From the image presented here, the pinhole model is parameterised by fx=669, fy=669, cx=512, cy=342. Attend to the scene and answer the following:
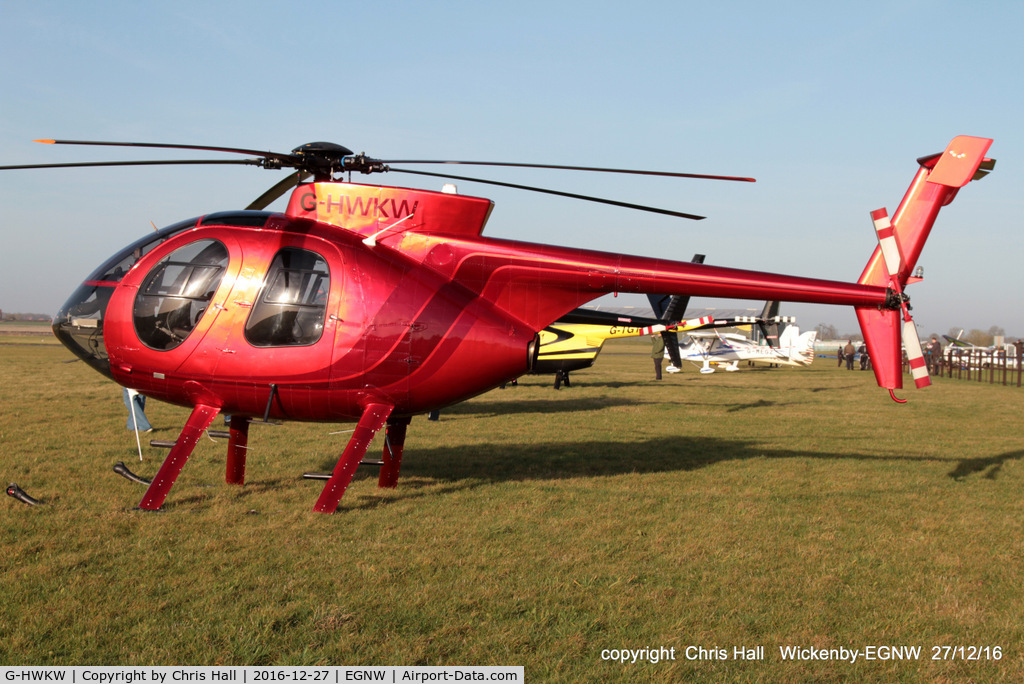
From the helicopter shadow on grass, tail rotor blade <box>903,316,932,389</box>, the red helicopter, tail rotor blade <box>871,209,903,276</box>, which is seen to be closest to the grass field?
the helicopter shadow on grass

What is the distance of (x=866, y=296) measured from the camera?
8.00 metres

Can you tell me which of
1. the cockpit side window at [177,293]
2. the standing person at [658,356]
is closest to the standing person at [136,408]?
the cockpit side window at [177,293]

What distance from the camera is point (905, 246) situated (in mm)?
8094

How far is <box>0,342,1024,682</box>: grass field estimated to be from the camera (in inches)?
167

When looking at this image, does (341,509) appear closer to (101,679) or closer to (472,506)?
(472,506)

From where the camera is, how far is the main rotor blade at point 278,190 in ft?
26.1

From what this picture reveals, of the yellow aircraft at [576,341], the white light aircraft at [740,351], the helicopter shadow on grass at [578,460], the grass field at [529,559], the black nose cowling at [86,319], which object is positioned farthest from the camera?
the white light aircraft at [740,351]

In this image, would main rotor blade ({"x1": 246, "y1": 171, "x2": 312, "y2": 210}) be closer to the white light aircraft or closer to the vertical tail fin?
the vertical tail fin

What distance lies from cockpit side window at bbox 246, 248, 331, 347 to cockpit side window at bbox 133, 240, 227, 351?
0.56 metres

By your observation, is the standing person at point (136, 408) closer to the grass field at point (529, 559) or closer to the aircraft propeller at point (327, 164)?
the grass field at point (529, 559)

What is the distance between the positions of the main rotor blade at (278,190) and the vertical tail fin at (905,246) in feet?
22.8

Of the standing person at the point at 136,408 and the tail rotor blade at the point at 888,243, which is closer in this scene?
the tail rotor blade at the point at 888,243

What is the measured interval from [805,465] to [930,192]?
4331 millimetres

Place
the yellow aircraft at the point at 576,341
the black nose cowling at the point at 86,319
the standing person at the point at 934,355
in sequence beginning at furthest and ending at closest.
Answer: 1. the standing person at the point at 934,355
2. the yellow aircraft at the point at 576,341
3. the black nose cowling at the point at 86,319
